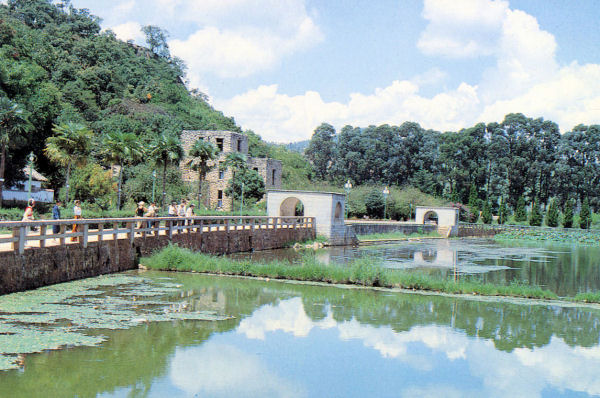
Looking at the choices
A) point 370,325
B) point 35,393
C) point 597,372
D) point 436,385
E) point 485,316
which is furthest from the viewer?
point 485,316

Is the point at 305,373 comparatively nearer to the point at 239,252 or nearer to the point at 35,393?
the point at 35,393

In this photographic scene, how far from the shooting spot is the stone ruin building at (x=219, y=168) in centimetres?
5791

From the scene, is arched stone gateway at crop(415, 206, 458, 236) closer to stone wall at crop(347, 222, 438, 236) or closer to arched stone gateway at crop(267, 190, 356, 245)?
stone wall at crop(347, 222, 438, 236)

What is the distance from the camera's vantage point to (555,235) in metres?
51.0

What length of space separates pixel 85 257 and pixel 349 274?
6.40 metres

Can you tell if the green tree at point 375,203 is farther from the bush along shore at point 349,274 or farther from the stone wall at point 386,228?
the bush along shore at point 349,274

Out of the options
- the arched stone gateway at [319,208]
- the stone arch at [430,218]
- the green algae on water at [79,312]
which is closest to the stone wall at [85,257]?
the green algae on water at [79,312]

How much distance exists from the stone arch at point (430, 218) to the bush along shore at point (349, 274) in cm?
3647

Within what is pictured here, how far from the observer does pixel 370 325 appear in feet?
33.6

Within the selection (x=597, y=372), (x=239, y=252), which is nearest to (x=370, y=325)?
(x=597, y=372)

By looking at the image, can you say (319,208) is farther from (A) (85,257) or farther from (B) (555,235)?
(B) (555,235)

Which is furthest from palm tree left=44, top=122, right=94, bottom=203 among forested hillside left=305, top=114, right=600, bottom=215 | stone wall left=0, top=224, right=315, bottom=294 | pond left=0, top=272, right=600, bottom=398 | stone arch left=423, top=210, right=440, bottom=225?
forested hillside left=305, top=114, right=600, bottom=215

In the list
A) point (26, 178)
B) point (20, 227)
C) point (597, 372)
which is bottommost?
point (597, 372)

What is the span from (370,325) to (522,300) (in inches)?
200
